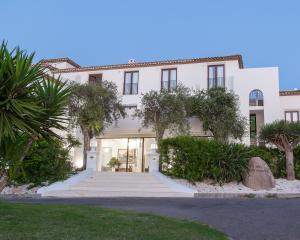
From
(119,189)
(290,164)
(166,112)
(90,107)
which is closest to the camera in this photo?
(119,189)

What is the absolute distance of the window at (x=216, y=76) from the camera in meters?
28.6

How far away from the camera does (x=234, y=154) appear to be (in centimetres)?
1856

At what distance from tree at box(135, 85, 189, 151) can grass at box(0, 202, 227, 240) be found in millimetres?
16314

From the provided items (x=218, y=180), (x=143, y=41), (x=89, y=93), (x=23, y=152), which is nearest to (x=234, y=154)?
(x=218, y=180)

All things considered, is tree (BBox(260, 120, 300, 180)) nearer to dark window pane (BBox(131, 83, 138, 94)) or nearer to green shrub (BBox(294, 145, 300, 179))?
green shrub (BBox(294, 145, 300, 179))

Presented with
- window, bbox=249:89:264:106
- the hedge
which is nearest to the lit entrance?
the hedge

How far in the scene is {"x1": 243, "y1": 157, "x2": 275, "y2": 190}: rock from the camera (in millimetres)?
17875

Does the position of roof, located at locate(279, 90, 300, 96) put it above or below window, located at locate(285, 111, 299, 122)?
above

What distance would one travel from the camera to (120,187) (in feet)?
59.5

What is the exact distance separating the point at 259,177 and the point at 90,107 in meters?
11.8

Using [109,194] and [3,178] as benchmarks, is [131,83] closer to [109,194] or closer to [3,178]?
[109,194]

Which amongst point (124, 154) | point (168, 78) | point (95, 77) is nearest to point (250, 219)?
point (124, 154)

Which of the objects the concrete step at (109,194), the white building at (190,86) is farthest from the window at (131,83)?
the concrete step at (109,194)

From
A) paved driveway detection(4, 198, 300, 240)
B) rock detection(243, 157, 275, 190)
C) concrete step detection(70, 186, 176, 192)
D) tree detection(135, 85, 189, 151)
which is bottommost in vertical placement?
concrete step detection(70, 186, 176, 192)
